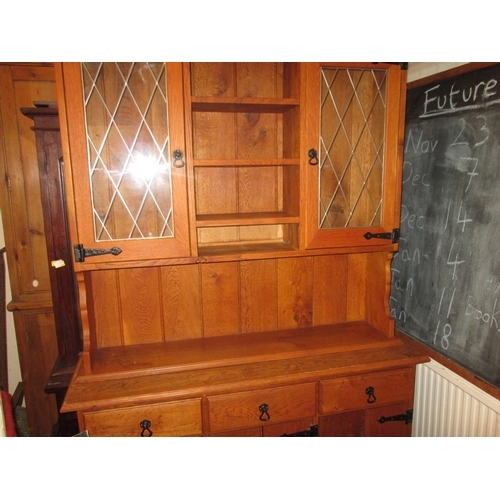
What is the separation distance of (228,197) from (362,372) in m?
0.87

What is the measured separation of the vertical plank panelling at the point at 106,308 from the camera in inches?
58.2

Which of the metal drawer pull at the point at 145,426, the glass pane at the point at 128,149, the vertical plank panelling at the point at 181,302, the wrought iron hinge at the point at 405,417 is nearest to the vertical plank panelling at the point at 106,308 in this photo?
the vertical plank panelling at the point at 181,302

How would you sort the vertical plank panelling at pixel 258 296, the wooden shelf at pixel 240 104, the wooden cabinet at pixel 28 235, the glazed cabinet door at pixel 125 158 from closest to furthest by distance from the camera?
the glazed cabinet door at pixel 125 158 < the wooden shelf at pixel 240 104 < the vertical plank panelling at pixel 258 296 < the wooden cabinet at pixel 28 235

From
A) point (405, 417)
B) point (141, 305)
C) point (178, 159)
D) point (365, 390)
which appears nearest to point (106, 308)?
point (141, 305)

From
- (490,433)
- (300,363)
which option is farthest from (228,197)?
(490,433)

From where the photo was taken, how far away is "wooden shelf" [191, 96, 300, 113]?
1.26m

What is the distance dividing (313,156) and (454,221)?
57 cm

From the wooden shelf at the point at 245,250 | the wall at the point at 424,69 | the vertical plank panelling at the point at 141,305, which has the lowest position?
the vertical plank panelling at the point at 141,305

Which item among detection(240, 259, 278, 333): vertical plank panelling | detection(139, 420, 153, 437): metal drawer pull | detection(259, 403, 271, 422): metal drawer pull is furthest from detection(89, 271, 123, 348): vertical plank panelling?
detection(259, 403, 271, 422): metal drawer pull

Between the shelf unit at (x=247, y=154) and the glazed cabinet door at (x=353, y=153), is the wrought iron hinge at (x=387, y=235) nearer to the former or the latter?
the glazed cabinet door at (x=353, y=153)

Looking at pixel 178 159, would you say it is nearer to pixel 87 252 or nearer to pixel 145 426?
pixel 87 252

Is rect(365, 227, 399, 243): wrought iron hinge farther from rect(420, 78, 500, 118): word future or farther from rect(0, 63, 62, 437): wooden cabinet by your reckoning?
rect(0, 63, 62, 437): wooden cabinet

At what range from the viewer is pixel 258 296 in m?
1.63

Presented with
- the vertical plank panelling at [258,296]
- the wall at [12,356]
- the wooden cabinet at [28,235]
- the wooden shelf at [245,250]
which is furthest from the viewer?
the wall at [12,356]
